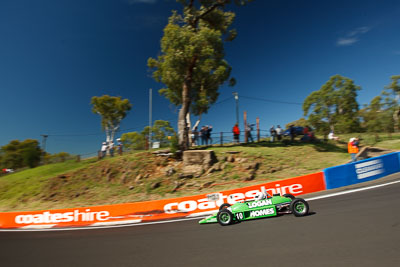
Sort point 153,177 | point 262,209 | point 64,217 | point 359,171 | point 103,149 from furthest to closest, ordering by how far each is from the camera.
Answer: point 103,149, point 153,177, point 64,217, point 359,171, point 262,209

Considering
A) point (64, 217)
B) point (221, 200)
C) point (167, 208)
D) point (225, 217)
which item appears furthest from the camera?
point (64, 217)

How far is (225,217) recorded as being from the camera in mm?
6762

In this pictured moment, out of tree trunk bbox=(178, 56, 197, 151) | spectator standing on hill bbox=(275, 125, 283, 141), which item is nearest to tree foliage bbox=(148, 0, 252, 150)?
tree trunk bbox=(178, 56, 197, 151)

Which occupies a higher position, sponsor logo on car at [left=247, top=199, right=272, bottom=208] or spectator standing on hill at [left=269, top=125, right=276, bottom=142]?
spectator standing on hill at [left=269, top=125, right=276, bottom=142]

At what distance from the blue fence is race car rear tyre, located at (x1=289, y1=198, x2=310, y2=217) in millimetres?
4284

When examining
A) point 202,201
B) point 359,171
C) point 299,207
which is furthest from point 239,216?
point 359,171

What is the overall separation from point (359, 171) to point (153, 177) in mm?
12218

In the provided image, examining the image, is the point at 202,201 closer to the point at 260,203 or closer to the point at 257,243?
the point at 260,203

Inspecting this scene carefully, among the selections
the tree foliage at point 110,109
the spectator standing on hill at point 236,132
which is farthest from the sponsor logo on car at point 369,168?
the tree foliage at point 110,109

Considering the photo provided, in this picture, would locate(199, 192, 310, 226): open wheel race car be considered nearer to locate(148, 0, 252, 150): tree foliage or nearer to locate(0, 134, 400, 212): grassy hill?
locate(0, 134, 400, 212): grassy hill

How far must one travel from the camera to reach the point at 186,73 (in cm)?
1767

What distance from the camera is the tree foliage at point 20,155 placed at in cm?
2794

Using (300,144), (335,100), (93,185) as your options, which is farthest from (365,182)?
(335,100)

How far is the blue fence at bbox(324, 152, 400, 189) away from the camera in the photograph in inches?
385
